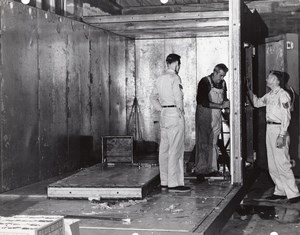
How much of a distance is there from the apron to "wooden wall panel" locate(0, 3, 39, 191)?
8.29ft

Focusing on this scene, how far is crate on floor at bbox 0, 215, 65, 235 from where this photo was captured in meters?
2.88

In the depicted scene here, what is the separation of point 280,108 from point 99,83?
428 cm

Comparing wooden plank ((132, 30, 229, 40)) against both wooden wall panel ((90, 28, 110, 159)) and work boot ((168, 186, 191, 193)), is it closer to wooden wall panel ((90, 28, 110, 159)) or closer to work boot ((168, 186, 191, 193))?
wooden wall panel ((90, 28, 110, 159))

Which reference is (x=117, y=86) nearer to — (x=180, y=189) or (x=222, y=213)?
(x=180, y=189)

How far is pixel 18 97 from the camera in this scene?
23.2ft

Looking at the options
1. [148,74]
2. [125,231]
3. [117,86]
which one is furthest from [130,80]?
[125,231]

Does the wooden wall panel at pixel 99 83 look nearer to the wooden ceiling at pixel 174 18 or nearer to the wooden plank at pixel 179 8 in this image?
the wooden ceiling at pixel 174 18

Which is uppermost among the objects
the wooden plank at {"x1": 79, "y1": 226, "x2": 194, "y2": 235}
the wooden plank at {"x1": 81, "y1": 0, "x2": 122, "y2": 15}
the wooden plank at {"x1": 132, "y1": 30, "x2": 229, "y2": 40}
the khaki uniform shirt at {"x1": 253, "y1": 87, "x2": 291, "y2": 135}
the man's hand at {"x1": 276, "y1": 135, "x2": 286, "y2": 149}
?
the wooden plank at {"x1": 81, "y1": 0, "x2": 122, "y2": 15}

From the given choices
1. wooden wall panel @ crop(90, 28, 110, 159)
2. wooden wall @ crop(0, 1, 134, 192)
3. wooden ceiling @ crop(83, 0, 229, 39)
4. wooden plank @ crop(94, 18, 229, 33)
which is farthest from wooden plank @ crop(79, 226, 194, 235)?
wooden plank @ crop(94, 18, 229, 33)

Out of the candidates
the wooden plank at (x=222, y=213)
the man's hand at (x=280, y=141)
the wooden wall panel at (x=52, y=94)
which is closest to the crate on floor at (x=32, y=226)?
the wooden plank at (x=222, y=213)

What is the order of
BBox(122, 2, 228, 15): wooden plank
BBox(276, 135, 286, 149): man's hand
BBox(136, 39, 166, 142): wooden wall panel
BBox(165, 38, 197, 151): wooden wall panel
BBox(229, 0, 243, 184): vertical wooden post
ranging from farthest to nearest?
BBox(136, 39, 166, 142): wooden wall panel
BBox(165, 38, 197, 151): wooden wall panel
BBox(122, 2, 228, 15): wooden plank
BBox(276, 135, 286, 149): man's hand
BBox(229, 0, 243, 184): vertical wooden post

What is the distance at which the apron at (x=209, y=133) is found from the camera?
315 inches

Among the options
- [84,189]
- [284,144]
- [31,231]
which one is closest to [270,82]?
[284,144]

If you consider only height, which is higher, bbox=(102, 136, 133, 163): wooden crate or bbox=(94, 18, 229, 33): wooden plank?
bbox=(94, 18, 229, 33): wooden plank
